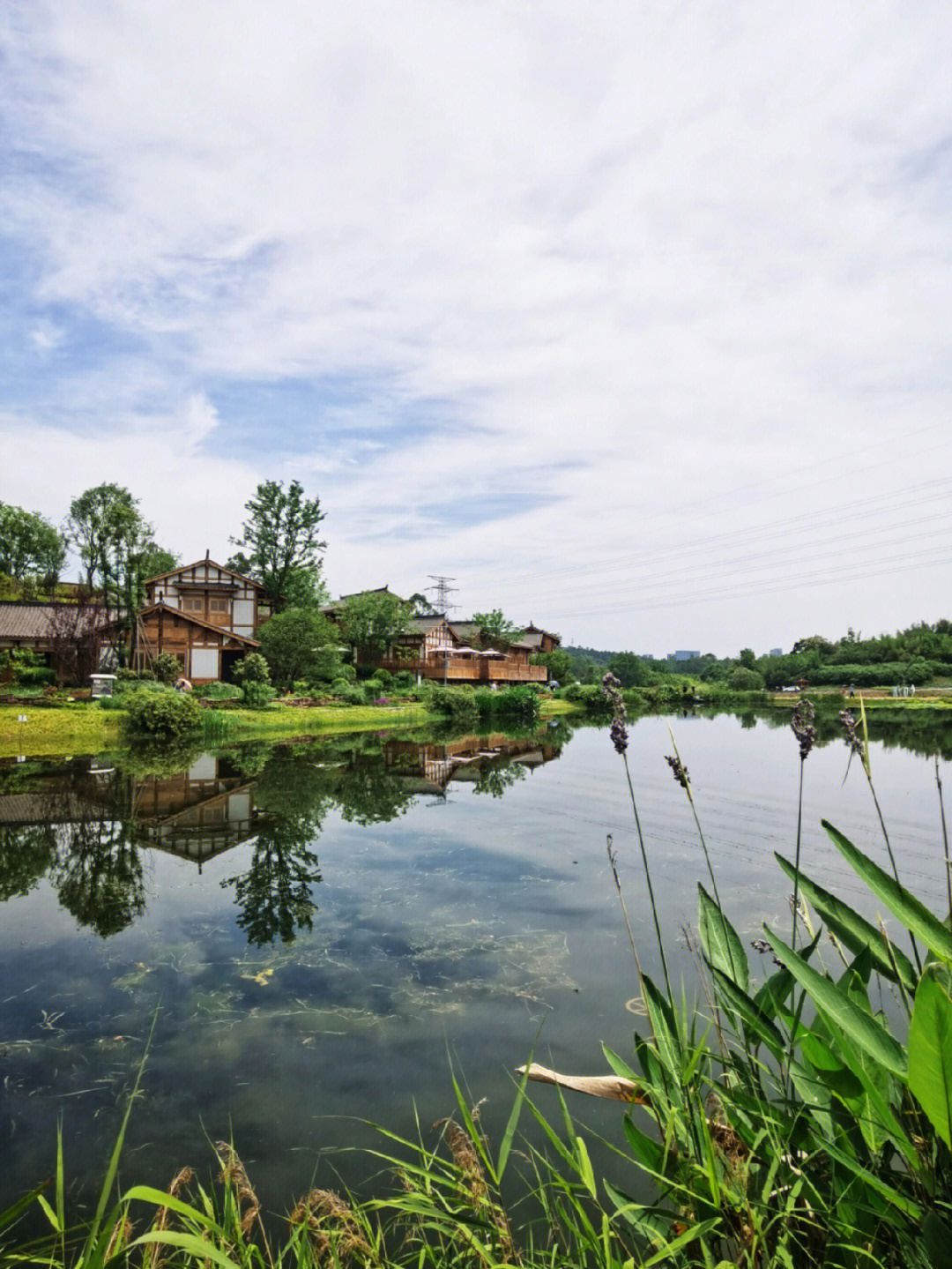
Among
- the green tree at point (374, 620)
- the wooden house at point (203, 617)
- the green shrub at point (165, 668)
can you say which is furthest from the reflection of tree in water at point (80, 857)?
the green tree at point (374, 620)

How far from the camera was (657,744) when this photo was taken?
26688 mm

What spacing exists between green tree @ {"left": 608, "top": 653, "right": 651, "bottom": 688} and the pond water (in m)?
49.6

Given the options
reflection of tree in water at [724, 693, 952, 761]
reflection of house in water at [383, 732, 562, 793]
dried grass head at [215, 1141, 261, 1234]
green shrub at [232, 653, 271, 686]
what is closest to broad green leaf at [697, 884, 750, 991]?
dried grass head at [215, 1141, 261, 1234]

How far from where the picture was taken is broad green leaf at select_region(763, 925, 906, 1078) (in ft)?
6.02

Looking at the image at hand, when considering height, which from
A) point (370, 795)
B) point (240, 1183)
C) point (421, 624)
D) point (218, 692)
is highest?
point (421, 624)

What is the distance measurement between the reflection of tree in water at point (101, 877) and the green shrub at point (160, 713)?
11999mm

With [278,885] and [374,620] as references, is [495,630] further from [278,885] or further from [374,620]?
[278,885]

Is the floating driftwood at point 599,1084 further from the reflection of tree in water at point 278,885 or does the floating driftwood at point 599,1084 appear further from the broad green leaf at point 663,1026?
the reflection of tree in water at point 278,885

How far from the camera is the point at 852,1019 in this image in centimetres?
188

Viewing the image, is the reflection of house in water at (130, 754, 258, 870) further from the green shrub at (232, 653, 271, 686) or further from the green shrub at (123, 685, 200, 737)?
the green shrub at (232, 653, 271, 686)

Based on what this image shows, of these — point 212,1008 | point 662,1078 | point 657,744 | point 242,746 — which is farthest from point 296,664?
point 662,1078

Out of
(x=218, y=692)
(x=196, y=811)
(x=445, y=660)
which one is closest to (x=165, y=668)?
(x=218, y=692)

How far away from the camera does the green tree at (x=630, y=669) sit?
216ft

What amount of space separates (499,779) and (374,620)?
2627cm
